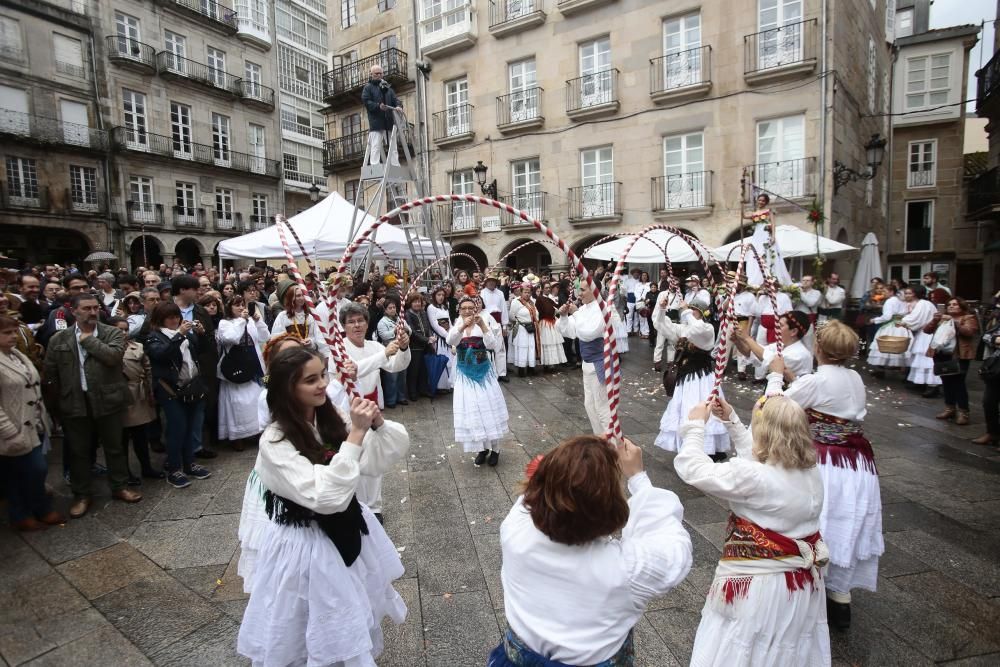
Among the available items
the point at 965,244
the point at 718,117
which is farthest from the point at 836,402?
the point at 965,244

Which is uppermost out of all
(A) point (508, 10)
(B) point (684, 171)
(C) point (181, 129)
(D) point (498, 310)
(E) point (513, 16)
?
(A) point (508, 10)

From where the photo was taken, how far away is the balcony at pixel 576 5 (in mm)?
17803

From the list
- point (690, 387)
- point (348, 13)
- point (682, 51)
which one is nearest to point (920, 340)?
point (690, 387)

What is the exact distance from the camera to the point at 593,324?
18.7 feet

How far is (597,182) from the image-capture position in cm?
1877

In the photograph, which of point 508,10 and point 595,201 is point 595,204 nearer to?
point 595,201

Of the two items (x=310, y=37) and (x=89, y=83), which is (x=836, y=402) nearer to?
(x=89, y=83)

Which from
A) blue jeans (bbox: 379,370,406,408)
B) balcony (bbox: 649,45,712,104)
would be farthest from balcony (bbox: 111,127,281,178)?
blue jeans (bbox: 379,370,406,408)

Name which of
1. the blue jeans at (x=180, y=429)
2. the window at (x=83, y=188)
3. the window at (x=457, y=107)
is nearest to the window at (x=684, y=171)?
the window at (x=457, y=107)

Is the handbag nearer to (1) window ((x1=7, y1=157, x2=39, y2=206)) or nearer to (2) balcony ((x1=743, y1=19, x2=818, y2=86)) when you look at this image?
(2) balcony ((x1=743, y1=19, x2=818, y2=86))

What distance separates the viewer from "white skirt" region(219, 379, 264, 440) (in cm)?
665

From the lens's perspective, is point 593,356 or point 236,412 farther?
point 236,412

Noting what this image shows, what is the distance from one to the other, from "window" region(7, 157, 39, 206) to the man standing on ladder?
21022 mm

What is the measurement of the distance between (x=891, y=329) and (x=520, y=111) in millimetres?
14361
